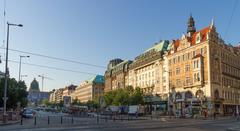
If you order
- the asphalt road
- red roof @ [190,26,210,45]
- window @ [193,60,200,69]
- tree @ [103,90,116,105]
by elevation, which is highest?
red roof @ [190,26,210,45]

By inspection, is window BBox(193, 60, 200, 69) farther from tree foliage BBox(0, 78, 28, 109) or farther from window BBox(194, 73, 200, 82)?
tree foliage BBox(0, 78, 28, 109)

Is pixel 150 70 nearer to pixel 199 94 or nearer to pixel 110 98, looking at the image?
pixel 110 98

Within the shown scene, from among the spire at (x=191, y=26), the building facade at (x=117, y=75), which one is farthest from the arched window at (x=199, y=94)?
the building facade at (x=117, y=75)

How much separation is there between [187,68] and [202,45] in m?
8.15

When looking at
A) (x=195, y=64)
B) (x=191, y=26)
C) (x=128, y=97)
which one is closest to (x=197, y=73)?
(x=195, y=64)

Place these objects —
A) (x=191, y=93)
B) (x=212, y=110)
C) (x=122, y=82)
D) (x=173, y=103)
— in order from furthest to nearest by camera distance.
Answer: (x=122, y=82) → (x=173, y=103) → (x=191, y=93) → (x=212, y=110)

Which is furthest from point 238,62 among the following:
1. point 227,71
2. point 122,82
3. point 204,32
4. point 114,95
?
point 122,82

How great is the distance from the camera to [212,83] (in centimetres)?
8094

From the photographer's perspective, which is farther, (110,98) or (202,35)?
(110,98)

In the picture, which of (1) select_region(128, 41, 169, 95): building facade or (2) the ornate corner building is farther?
(1) select_region(128, 41, 169, 95): building facade

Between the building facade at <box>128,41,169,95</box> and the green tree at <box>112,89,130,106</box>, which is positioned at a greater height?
the building facade at <box>128,41,169,95</box>

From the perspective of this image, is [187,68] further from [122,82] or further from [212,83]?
[122,82]

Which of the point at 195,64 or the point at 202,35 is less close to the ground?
the point at 202,35

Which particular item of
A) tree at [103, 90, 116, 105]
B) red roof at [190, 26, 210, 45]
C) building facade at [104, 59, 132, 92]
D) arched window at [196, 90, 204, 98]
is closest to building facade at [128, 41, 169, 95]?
tree at [103, 90, 116, 105]
